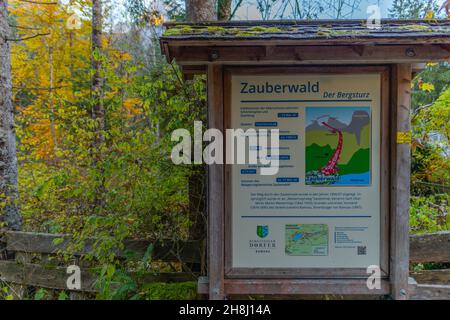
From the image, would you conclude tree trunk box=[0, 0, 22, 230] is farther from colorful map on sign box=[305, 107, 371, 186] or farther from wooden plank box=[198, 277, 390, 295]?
colorful map on sign box=[305, 107, 371, 186]

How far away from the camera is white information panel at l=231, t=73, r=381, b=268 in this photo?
9.08 ft

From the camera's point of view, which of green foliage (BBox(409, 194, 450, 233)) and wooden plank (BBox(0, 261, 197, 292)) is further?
green foliage (BBox(409, 194, 450, 233))

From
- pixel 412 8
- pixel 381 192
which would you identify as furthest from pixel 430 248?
pixel 412 8

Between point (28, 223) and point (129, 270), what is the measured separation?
194 centimetres

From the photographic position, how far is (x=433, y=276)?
11.7 ft

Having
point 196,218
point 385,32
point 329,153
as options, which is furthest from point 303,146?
point 196,218

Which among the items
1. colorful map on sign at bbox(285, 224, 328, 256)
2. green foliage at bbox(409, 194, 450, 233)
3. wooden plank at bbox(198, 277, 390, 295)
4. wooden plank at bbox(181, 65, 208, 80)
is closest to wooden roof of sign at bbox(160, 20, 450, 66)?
wooden plank at bbox(181, 65, 208, 80)

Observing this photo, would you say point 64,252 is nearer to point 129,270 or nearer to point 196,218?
point 129,270

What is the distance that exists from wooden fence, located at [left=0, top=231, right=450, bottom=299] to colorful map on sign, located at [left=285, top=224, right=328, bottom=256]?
115cm

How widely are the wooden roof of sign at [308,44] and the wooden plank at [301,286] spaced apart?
1.90m

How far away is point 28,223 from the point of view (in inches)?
179

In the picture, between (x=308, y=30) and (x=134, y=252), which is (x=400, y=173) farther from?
(x=134, y=252)

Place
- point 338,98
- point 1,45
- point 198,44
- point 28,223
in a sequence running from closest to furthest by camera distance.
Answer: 1. point 198,44
2. point 338,98
3. point 1,45
4. point 28,223

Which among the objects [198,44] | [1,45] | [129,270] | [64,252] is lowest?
[129,270]
